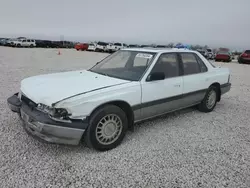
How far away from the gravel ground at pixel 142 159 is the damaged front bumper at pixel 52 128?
33 centimetres

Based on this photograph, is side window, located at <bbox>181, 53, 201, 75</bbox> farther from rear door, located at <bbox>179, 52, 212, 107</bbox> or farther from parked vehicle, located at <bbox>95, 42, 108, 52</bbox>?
parked vehicle, located at <bbox>95, 42, 108, 52</bbox>

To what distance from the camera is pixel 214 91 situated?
17.6 ft

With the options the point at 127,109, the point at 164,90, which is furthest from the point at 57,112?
the point at 164,90

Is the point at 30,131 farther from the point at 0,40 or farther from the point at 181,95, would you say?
the point at 0,40

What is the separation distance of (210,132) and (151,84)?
1.51 metres

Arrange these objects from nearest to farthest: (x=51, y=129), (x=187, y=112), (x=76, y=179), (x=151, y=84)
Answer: (x=76, y=179)
(x=51, y=129)
(x=151, y=84)
(x=187, y=112)

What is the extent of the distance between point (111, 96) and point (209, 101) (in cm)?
306

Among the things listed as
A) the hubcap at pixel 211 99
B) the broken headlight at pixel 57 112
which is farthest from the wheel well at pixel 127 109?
the hubcap at pixel 211 99

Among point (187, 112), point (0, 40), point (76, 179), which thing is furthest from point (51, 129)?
point (0, 40)

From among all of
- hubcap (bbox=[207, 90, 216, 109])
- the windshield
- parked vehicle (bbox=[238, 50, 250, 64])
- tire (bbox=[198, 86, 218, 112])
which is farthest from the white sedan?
parked vehicle (bbox=[238, 50, 250, 64])

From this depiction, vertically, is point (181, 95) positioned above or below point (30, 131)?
above

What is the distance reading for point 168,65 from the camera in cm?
425

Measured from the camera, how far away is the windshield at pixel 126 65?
386 centimetres

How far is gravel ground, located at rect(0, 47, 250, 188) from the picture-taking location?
261 centimetres
